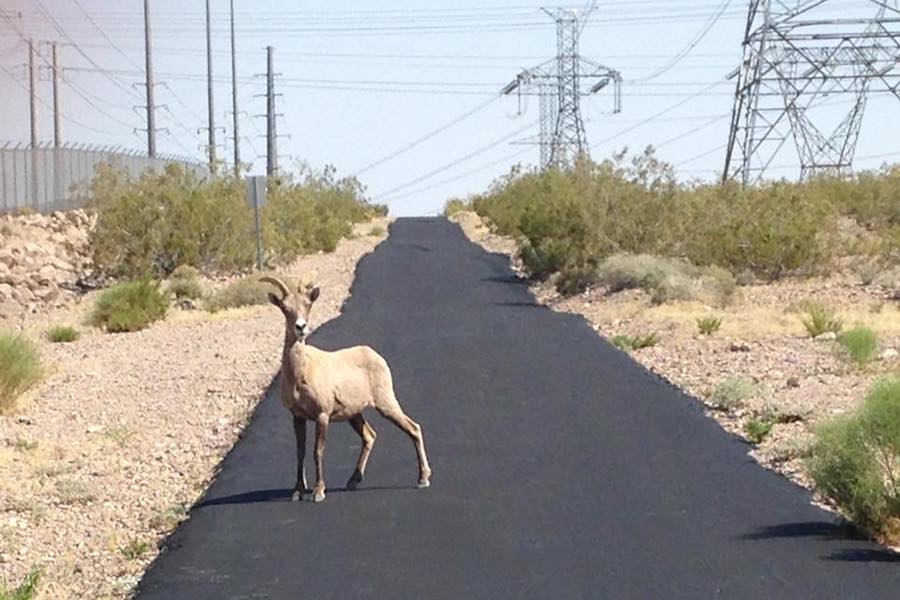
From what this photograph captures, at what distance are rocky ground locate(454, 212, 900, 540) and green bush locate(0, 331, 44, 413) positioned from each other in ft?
28.2

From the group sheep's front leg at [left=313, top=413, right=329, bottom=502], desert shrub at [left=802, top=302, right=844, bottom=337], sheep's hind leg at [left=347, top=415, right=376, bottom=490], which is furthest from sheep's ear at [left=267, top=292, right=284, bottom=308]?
desert shrub at [left=802, top=302, right=844, bottom=337]

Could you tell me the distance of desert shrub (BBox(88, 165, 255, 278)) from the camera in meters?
49.0

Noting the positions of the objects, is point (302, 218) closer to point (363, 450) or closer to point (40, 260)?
point (40, 260)

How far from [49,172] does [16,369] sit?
1737 inches

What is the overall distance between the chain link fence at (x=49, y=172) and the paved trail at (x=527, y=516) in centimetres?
3887

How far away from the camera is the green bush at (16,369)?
22.4 meters

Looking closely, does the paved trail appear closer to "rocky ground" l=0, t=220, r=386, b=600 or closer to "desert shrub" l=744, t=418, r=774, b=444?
"desert shrub" l=744, t=418, r=774, b=444

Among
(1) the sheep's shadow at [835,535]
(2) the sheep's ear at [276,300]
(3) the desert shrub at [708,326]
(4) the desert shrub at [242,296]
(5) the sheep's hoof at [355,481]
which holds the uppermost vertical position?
(2) the sheep's ear at [276,300]

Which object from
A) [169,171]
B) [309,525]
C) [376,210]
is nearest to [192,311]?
[169,171]

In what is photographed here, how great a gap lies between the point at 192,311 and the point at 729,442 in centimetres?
2261

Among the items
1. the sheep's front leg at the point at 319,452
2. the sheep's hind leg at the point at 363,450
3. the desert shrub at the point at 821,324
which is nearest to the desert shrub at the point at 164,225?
the desert shrub at the point at 821,324

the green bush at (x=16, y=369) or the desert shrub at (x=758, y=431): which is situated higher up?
the green bush at (x=16, y=369)

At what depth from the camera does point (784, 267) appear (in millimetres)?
42906

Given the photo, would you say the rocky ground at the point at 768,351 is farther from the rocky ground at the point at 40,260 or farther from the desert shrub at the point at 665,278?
the rocky ground at the point at 40,260
